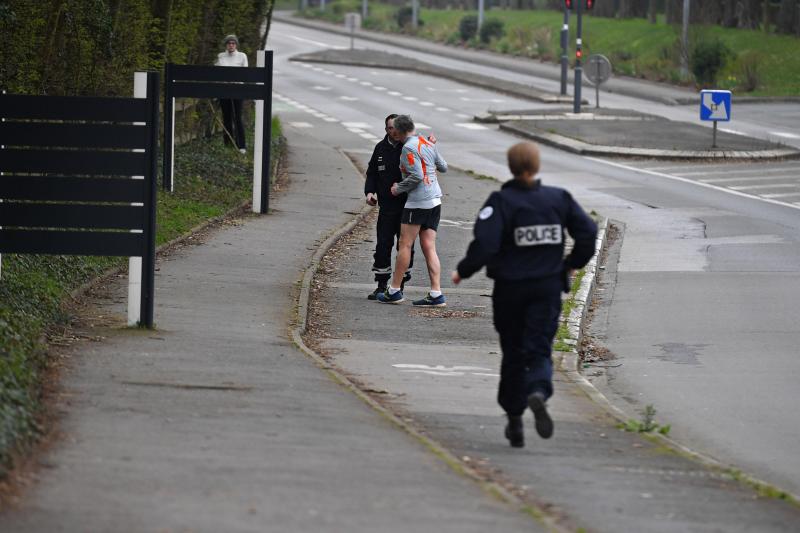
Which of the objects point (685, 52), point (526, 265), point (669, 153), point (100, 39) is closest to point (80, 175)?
point (526, 265)

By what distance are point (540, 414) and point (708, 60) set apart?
41.8m

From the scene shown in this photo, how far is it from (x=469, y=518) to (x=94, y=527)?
5.10ft

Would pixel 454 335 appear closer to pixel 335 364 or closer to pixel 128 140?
pixel 335 364

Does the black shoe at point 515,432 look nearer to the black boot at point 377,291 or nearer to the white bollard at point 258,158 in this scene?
the black boot at point 377,291

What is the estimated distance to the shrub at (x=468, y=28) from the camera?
7156 centimetres

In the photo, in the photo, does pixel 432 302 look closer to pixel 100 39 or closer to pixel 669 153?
pixel 100 39

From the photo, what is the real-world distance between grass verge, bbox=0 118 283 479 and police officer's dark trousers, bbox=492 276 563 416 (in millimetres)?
2558

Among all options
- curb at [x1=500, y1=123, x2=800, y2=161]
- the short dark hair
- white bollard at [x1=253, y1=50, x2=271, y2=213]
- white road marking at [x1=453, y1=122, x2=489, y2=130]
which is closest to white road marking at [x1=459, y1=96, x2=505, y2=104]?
white road marking at [x1=453, y1=122, x2=489, y2=130]

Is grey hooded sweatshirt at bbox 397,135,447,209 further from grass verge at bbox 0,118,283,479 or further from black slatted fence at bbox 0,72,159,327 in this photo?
black slatted fence at bbox 0,72,159,327

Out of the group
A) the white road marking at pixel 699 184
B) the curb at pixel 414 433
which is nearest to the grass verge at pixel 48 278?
the curb at pixel 414 433

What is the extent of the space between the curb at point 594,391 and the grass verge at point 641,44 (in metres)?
31.6

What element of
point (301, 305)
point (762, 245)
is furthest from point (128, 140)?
point (762, 245)

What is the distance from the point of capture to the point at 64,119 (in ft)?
36.4

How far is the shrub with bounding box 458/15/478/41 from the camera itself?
71.6m
